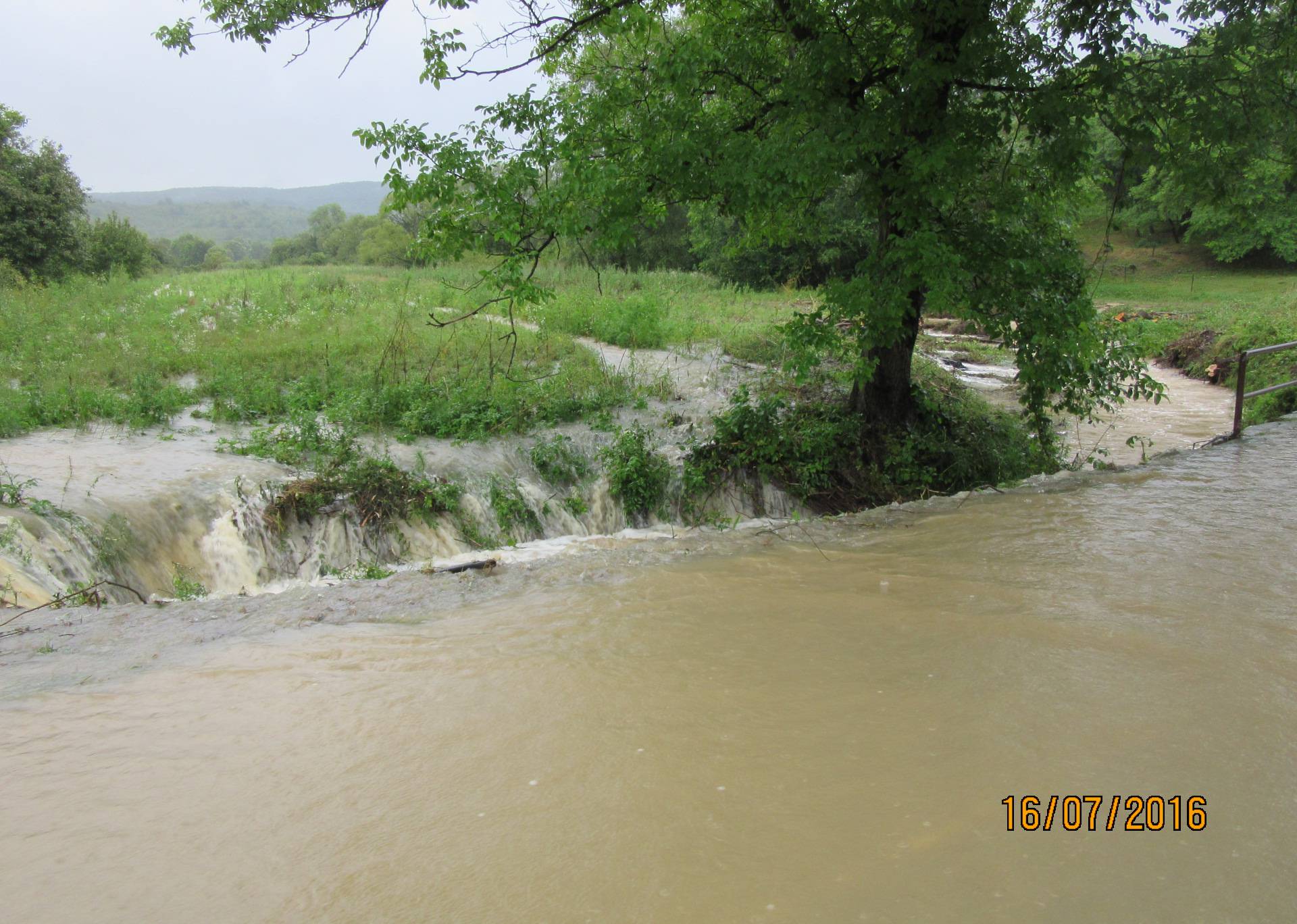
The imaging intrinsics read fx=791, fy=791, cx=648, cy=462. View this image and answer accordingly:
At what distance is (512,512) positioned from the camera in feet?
32.2

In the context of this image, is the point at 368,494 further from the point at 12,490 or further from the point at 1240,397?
the point at 1240,397

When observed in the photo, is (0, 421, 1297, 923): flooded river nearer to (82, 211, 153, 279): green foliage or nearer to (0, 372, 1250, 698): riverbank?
(0, 372, 1250, 698): riverbank

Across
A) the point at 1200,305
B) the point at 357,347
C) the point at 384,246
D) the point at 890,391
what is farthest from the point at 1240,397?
the point at 384,246

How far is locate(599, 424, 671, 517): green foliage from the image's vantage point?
34.5ft

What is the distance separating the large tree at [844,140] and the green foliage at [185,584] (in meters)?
4.24

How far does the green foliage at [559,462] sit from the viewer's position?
34.8 feet

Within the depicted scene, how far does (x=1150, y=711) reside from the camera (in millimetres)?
4023

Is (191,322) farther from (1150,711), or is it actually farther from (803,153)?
(1150,711)

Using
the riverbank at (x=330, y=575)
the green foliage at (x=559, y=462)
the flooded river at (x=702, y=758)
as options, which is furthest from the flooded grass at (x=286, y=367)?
the flooded river at (x=702, y=758)

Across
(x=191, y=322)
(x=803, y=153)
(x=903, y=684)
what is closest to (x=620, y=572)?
(x=903, y=684)

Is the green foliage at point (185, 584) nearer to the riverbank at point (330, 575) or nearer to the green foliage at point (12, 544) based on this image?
the riverbank at point (330, 575)

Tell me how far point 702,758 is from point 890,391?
8282mm

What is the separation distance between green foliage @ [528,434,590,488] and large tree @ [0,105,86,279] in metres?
25.3

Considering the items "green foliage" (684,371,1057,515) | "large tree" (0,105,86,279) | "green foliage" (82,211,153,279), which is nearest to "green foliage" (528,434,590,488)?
"green foliage" (684,371,1057,515)
